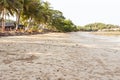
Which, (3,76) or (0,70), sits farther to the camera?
(0,70)

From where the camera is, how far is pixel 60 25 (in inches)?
4031

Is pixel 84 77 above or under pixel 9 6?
under

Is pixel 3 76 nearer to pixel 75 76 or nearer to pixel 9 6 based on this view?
pixel 75 76

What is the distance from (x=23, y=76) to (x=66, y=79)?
1.20 meters

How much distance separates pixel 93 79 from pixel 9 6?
3018 cm

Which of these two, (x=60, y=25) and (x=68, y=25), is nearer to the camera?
(x=60, y=25)

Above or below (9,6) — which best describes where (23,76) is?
below

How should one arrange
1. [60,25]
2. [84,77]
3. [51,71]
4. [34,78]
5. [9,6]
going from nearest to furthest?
[34,78] < [84,77] < [51,71] < [9,6] < [60,25]

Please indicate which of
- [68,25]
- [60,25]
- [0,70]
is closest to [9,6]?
[0,70]

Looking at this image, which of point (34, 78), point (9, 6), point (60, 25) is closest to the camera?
point (34, 78)

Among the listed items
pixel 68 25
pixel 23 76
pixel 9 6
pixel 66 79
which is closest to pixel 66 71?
pixel 66 79

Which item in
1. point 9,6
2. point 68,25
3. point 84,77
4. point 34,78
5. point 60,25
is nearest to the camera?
point 34,78

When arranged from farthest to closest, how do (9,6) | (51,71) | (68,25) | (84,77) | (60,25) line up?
(68,25) → (60,25) → (9,6) → (51,71) → (84,77)

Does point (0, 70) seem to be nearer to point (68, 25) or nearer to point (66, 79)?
point (66, 79)
